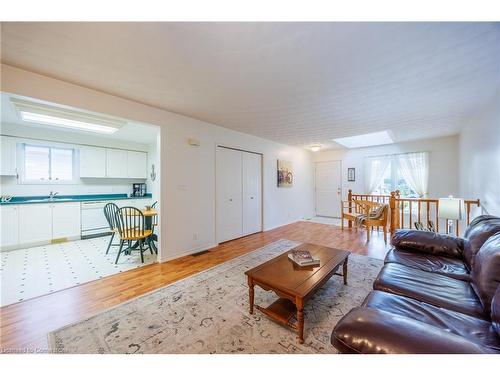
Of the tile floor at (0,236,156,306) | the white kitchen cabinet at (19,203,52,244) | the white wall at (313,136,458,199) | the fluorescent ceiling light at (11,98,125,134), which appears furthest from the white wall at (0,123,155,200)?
the white wall at (313,136,458,199)

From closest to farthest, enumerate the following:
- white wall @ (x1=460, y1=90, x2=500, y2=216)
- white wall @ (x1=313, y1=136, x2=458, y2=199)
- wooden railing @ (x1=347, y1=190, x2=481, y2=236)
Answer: white wall @ (x1=460, y1=90, x2=500, y2=216), wooden railing @ (x1=347, y1=190, x2=481, y2=236), white wall @ (x1=313, y1=136, x2=458, y2=199)

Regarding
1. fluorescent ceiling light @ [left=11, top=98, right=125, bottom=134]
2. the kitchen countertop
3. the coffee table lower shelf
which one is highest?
fluorescent ceiling light @ [left=11, top=98, right=125, bottom=134]

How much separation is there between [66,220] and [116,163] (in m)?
1.69

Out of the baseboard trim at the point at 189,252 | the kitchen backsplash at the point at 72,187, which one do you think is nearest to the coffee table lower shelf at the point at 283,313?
the baseboard trim at the point at 189,252

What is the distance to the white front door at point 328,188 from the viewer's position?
6512 mm

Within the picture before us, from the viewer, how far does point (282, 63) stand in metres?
1.84

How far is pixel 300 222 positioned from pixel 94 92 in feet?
18.0

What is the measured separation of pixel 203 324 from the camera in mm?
1662

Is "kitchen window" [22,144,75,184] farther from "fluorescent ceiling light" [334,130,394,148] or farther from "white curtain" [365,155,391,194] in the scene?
"white curtain" [365,155,391,194]

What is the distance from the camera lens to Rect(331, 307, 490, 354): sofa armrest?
748 mm

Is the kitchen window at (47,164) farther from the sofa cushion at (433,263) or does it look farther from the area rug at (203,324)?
the sofa cushion at (433,263)

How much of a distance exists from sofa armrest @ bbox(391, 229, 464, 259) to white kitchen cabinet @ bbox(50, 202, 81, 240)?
18.8 ft

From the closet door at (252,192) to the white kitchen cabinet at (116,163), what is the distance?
3280 millimetres
